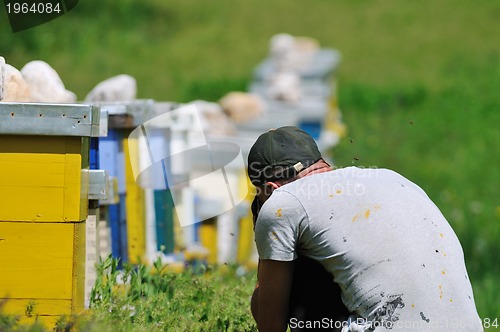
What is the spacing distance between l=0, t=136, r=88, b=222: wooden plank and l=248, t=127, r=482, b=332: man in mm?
741

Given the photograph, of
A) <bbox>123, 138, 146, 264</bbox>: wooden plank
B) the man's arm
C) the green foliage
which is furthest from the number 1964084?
the man's arm

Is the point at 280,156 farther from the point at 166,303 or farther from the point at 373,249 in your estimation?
the point at 166,303

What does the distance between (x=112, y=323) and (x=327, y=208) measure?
84 centimetres

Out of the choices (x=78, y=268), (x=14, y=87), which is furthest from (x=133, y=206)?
(x=78, y=268)

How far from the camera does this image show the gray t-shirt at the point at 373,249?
269cm

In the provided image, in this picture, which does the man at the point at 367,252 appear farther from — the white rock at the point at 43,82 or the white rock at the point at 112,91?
the white rock at the point at 112,91

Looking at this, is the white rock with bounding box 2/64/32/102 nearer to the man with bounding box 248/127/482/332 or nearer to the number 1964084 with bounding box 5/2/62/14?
the man with bounding box 248/127/482/332

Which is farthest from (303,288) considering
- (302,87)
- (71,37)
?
(71,37)

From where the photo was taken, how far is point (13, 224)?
3020 millimetres

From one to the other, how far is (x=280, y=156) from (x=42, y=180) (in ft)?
2.90

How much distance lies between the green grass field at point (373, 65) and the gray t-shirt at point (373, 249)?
3.90 metres

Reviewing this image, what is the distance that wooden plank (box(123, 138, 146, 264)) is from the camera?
430cm

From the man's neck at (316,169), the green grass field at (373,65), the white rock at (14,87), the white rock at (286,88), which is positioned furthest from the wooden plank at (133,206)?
the white rock at (286,88)

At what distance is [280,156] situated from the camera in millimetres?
2871
